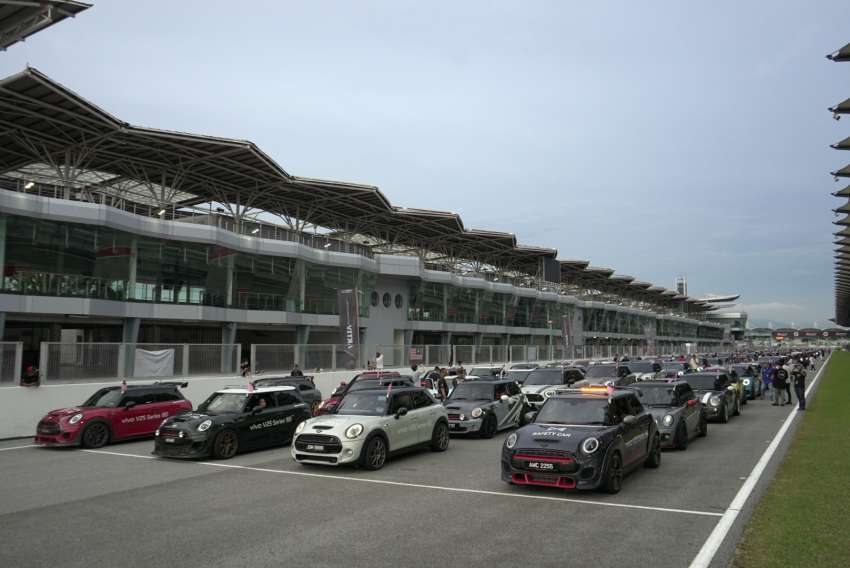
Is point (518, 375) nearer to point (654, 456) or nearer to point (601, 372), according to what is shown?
point (601, 372)

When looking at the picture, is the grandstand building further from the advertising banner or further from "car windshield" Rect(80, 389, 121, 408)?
"car windshield" Rect(80, 389, 121, 408)

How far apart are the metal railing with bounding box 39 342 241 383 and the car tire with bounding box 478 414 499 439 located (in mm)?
12291

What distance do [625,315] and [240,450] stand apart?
99.4 meters

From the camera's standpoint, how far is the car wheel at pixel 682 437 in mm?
14047

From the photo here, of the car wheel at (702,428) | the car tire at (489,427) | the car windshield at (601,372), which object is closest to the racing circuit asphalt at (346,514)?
the car wheel at (702,428)

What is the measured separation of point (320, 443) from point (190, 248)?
1032 inches

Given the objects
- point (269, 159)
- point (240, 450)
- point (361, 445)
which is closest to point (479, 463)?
point (361, 445)

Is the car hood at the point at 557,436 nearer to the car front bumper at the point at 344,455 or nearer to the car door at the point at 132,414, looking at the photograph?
the car front bumper at the point at 344,455

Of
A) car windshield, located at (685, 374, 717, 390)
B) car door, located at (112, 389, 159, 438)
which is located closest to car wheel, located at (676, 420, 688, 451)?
car windshield, located at (685, 374, 717, 390)

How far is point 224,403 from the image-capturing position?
15.1 meters

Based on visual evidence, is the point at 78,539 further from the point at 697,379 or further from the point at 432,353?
the point at 432,353

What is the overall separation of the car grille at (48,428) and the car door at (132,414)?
130 centimetres

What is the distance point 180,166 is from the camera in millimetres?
39344

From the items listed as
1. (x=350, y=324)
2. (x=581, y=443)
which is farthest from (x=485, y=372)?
(x=581, y=443)
